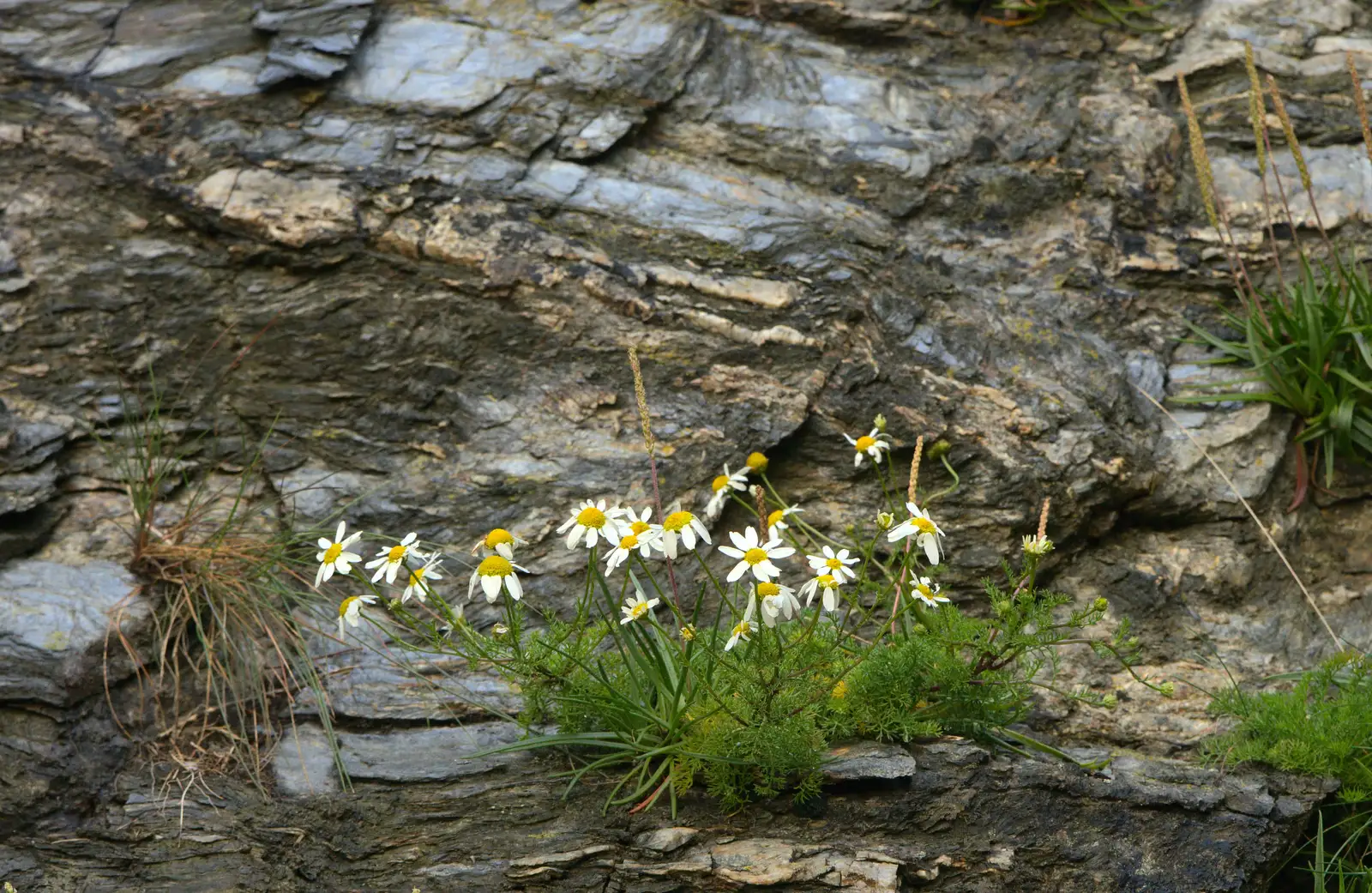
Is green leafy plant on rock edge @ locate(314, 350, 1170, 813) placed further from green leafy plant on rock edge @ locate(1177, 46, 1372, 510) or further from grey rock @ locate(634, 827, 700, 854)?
green leafy plant on rock edge @ locate(1177, 46, 1372, 510)

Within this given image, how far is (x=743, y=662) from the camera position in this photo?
294 cm

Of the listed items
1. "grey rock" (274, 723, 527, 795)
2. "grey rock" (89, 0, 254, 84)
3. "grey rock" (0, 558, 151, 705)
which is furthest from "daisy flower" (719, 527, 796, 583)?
"grey rock" (89, 0, 254, 84)

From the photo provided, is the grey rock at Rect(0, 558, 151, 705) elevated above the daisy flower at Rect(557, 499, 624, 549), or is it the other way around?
the daisy flower at Rect(557, 499, 624, 549)

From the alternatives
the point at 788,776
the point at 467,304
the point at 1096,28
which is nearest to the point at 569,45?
the point at 467,304

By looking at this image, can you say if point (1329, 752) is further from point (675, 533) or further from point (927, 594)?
point (675, 533)

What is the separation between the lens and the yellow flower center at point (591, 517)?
108 inches

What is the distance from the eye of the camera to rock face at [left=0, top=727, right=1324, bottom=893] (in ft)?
8.98

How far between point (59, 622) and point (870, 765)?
2525 mm

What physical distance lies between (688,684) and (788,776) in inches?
14.1

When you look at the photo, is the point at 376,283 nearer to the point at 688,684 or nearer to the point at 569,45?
the point at 569,45

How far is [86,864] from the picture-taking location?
2.93m

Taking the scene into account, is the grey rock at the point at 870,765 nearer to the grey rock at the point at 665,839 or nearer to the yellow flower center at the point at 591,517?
the grey rock at the point at 665,839

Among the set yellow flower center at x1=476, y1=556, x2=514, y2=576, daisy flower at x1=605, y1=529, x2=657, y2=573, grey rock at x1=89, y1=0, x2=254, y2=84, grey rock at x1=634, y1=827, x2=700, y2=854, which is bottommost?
grey rock at x1=634, y1=827, x2=700, y2=854

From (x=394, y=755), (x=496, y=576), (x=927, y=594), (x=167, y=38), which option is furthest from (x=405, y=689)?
(x=167, y=38)
